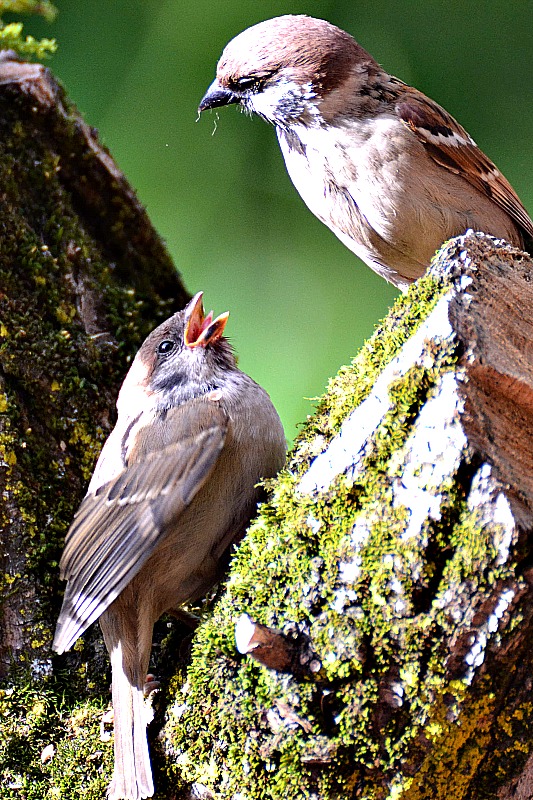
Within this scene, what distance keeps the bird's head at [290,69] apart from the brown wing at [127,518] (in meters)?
0.91

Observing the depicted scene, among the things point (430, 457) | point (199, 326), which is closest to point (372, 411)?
point (430, 457)

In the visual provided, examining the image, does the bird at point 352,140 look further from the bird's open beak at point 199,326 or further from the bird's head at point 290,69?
the bird's open beak at point 199,326

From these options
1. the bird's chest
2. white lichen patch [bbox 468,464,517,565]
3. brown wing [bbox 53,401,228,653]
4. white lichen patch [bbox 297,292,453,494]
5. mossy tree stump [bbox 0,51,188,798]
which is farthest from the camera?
the bird's chest

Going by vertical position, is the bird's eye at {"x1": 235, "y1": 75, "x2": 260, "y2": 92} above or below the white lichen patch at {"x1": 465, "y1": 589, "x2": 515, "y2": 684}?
above

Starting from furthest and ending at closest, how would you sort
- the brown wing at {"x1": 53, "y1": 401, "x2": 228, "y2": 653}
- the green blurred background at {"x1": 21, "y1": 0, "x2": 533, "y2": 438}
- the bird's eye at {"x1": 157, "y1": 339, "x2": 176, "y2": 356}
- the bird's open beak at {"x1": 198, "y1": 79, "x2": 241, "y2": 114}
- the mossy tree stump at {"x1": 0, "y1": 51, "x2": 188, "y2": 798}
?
1. the green blurred background at {"x1": 21, "y1": 0, "x2": 533, "y2": 438}
2. the bird's eye at {"x1": 157, "y1": 339, "x2": 176, "y2": 356}
3. the bird's open beak at {"x1": 198, "y1": 79, "x2": 241, "y2": 114}
4. the mossy tree stump at {"x1": 0, "y1": 51, "x2": 188, "y2": 798}
5. the brown wing at {"x1": 53, "y1": 401, "x2": 228, "y2": 653}

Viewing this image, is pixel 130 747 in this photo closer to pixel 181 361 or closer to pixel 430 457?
pixel 430 457

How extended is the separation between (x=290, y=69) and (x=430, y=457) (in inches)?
55.2

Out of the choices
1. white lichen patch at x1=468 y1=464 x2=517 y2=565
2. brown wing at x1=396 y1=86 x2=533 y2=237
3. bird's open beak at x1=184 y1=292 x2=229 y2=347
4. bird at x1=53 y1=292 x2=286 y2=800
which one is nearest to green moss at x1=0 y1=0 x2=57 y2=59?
bird's open beak at x1=184 y1=292 x2=229 y2=347

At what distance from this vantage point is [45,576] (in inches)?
89.5

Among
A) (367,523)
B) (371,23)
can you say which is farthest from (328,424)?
(371,23)

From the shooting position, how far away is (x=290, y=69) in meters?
2.43

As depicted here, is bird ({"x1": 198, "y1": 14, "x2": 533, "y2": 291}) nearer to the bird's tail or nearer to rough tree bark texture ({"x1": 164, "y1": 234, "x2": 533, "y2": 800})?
rough tree bark texture ({"x1": 164, "y1": 234, "x2": 533, "y2": 800})

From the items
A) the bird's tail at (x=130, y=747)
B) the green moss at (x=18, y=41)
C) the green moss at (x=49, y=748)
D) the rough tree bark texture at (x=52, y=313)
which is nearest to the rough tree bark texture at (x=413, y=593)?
the bird's tail at (x=130, y=747)

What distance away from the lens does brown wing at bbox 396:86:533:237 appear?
99.2 inches
